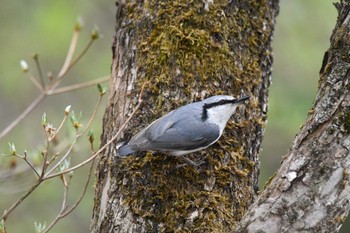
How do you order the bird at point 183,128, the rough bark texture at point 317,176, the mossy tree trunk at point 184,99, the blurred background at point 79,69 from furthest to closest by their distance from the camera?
the blurred background at point 79,69 → the bird at point 183,128 → the mossy tree trunk at point 184,99 → the rough bark texture at point 317,176

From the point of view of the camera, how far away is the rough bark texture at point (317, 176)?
230cm

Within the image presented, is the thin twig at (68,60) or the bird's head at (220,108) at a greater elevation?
the thin twig at (68,60)

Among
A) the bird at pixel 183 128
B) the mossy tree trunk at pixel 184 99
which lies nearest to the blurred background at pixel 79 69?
the mossy tree trunk at pixel 184 99

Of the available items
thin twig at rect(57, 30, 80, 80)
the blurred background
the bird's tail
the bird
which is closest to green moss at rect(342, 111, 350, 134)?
the bird

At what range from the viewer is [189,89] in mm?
3078

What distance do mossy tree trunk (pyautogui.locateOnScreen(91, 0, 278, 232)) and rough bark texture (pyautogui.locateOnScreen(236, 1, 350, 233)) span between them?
0.53 meters

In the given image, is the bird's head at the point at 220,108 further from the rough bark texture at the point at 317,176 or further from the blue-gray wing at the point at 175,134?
the rough bark texture at the point at 317,176

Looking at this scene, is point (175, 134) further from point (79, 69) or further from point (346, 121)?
point (79, 69)

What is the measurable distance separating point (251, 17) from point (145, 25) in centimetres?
59

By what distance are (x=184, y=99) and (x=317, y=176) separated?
960 mm

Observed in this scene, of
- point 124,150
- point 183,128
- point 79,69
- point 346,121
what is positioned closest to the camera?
point 346,121

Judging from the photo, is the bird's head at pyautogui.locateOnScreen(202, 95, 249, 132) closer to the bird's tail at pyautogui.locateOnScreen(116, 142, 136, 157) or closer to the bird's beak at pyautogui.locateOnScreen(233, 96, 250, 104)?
the bird's beak at pyautogui.locateOnScreen(233, 96, 250, 104)

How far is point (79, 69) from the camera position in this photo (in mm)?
7242

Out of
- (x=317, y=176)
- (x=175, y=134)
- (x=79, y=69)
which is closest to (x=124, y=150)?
(x=175, y=134)
